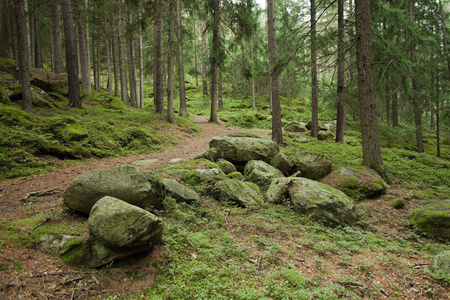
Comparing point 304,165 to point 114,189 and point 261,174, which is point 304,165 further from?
point 114,189

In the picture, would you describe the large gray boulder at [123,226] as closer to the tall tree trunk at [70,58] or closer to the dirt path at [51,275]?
the dirt path at [51,275]

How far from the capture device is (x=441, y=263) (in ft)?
12.7

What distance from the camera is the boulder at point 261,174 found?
7.56 meters

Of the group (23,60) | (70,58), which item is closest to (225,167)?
(23,60)

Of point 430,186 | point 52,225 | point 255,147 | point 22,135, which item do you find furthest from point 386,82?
point 22,135

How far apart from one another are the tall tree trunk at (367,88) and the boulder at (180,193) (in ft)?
23.5

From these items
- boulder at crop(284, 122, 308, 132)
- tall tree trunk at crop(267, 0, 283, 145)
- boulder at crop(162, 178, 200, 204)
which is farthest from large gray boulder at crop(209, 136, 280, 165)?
boulder at crop(284, 122, 308, 132)

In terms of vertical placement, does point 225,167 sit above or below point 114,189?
below

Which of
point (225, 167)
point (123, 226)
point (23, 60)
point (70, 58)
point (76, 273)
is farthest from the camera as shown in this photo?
point (70, 58)

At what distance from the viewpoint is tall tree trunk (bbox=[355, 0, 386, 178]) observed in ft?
28.1

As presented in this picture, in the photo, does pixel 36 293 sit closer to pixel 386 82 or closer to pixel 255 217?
pixel 255 217

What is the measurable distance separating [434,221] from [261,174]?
14.6ft

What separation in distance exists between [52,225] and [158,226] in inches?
69.2

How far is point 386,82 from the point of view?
11.1 metres
